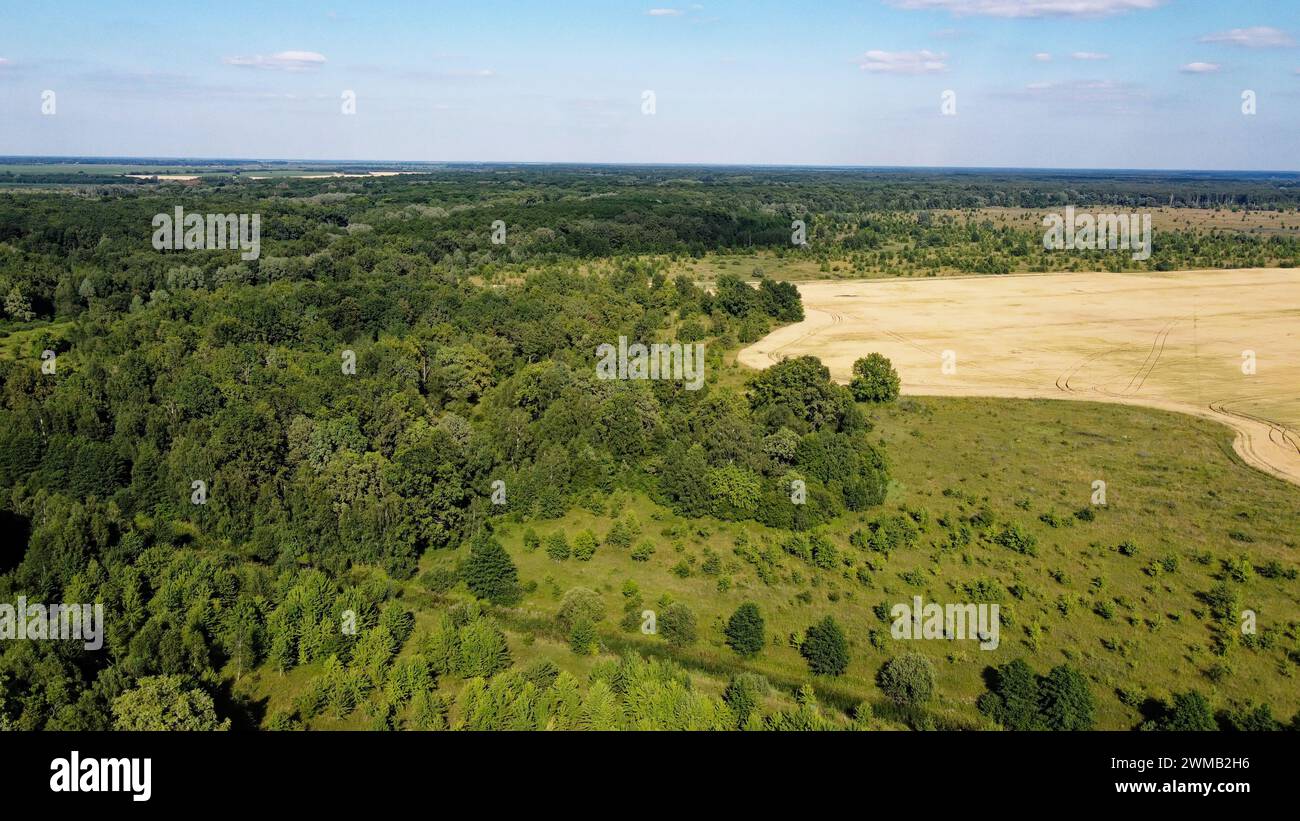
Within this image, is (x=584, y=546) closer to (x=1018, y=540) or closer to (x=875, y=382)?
(x=1018, y=540)

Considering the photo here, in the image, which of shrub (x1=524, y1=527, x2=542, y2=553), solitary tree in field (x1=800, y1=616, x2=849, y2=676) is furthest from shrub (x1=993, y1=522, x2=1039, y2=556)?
shrub (x1=524, y1=527, x2=542, y2=553)

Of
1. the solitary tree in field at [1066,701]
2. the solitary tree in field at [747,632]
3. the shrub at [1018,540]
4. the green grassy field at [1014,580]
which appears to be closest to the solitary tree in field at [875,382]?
the green grassy field at [1014,580]

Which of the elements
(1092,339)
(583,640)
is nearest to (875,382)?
(1092,339)

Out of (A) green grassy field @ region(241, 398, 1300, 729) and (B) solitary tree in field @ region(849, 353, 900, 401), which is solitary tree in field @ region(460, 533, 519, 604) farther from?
(B) solitary tree in field @ region(849, 353, 900, 401)

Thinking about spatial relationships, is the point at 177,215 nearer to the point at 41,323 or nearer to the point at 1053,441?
the point at 41,323

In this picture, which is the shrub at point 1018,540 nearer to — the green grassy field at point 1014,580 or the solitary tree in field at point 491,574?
the green grassy field at point 1014,580
